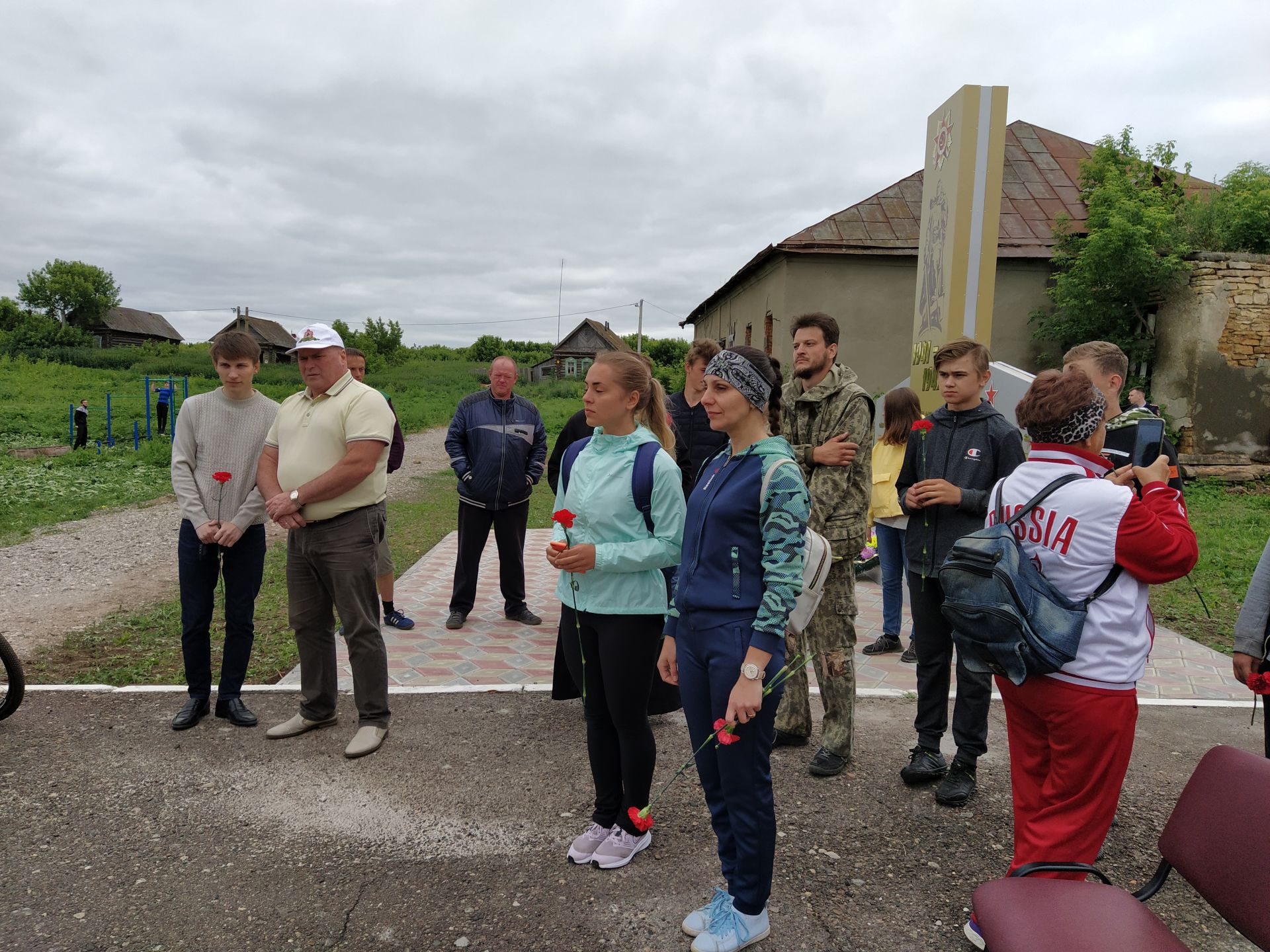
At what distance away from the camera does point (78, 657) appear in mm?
5852

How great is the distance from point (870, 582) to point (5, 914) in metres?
7.69

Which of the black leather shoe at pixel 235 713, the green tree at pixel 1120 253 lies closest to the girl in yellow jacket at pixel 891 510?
the black leather shoe at pixel 235 713

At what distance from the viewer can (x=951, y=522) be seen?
389 centimetres

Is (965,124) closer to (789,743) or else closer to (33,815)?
(789,743)

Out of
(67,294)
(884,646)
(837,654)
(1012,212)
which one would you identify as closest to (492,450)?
(884,646)

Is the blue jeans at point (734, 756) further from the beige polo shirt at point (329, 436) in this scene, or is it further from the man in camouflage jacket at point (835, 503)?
the beige polo shirt at point (329, 436)

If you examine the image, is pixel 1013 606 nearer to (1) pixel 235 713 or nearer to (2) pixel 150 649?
(1) pixel 235 713

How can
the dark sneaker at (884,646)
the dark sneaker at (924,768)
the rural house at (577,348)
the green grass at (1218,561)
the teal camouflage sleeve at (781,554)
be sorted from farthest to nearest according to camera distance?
1. the rural house at (577,348)
2. the green grass at (1218,561)
3. the dark sneaker at (884,646)
4. the dark sneaker at (924,768)
5. the teal camouflage sleeve at (781,554)

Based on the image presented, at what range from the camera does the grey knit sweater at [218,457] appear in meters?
4.52

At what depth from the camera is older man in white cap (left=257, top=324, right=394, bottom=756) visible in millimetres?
4184

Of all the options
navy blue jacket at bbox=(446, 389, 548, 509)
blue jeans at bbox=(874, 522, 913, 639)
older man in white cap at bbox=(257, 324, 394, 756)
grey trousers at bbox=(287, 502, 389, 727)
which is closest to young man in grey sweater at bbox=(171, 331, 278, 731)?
older man in white cap at bbox=(257, 324, 394, 756)

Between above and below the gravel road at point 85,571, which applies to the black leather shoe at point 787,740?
above

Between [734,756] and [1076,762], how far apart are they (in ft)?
3.44

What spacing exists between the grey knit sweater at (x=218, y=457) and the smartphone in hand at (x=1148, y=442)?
4165 mm
